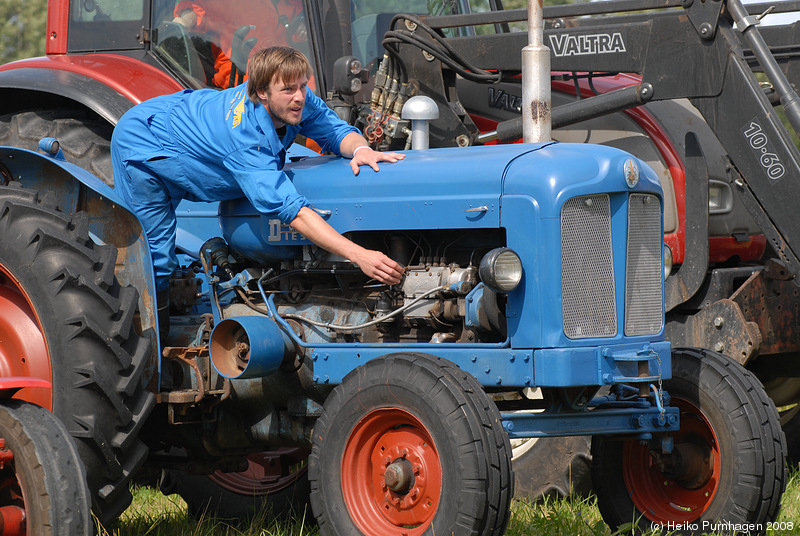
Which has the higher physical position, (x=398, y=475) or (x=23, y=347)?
(x=23, y=347)

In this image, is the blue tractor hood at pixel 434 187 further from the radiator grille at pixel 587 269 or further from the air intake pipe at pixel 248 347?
the air intake pipe at pixel 248 347

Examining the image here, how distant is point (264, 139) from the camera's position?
428 centimetres

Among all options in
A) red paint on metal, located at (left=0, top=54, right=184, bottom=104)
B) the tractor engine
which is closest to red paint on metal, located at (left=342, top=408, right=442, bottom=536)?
the tractor engine

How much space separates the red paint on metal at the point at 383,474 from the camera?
12.2ft

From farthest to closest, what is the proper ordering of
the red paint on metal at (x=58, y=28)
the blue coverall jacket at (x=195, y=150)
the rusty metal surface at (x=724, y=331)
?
1. the red paint on metal at (x=58, y=28)
2. the rusty metal surface at (x=724, y=331)
3. the blue coverall jacket at (x=195, y=150)

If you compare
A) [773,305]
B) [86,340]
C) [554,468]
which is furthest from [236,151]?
[773,305]

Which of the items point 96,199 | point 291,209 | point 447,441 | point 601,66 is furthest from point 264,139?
point 601,66

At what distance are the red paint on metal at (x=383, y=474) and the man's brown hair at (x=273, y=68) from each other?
1.38m

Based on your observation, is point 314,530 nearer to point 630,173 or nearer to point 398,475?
point 398,475

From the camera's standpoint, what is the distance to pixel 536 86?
436 centimetres

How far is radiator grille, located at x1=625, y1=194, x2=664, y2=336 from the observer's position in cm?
415

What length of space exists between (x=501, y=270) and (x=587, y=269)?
0.36 m

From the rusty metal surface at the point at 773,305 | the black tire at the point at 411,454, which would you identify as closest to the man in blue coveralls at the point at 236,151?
the black tire at the point at 411,454

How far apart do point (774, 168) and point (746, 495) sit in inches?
63.9
